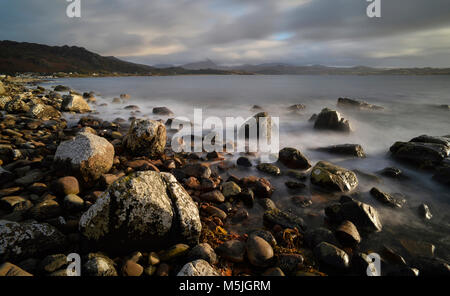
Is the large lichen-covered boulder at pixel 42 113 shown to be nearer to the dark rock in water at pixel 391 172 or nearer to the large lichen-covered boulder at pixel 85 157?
the large lichen-covered boulder at pixel 85 157

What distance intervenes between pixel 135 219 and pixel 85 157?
2.86m

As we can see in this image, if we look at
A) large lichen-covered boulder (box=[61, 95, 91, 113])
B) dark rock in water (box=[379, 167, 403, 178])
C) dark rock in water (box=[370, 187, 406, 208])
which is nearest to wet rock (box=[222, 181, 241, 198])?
dark rock in water (box=[370, 187, 406, 208])

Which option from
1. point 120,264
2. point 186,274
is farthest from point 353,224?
point 120,264

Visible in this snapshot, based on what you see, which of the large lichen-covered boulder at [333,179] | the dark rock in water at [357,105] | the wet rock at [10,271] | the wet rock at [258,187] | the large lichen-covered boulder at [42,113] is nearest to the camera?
the wet rock at [10,271]

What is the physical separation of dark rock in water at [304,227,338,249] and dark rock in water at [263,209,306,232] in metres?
0.25

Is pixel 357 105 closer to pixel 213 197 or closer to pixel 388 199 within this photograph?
pixel 388 199

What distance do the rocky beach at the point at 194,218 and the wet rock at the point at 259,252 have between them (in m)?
0.02

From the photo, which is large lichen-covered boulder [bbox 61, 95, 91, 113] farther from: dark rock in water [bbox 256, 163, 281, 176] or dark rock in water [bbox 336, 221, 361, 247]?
dark rock in water [bbox 336, 221, 361, 247]

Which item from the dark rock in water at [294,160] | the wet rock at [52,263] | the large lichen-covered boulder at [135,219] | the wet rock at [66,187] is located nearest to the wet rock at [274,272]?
the large lichen-covered boulder at [135,219]

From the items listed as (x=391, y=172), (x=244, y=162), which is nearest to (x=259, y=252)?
(x=244, y=162)

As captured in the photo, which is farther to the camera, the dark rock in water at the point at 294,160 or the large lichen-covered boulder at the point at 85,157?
the dark rock in water at the point at 294,160

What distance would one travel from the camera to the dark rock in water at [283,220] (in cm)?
435

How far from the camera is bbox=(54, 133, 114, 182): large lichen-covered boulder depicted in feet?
16.8
